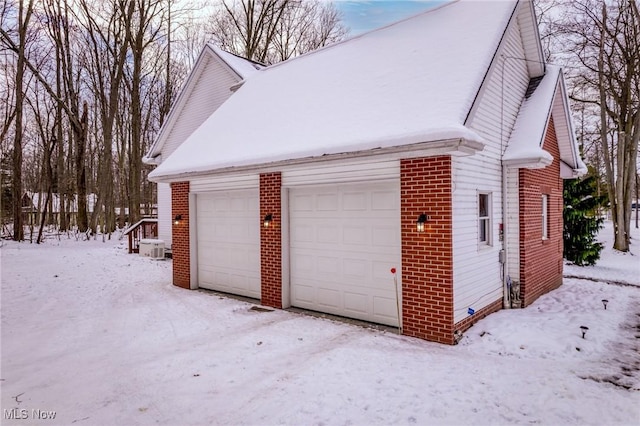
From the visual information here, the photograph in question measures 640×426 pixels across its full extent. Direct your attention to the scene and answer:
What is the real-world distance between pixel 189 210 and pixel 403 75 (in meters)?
6.26

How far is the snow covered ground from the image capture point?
12.6ft

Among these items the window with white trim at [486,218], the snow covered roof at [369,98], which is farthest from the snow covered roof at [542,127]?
the snow covered roof at [369,98]

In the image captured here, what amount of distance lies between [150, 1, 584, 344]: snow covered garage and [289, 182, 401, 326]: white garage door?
25mm

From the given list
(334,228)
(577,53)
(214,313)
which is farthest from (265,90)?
(577,53)

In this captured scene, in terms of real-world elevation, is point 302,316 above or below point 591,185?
below

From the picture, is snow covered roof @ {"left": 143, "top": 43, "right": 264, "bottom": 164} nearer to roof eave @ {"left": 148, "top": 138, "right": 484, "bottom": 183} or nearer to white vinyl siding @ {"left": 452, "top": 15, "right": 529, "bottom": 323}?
roof eave @ {"left": 148, "top": 138, "right": 484, "bottom": 183}

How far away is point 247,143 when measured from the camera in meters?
8.51

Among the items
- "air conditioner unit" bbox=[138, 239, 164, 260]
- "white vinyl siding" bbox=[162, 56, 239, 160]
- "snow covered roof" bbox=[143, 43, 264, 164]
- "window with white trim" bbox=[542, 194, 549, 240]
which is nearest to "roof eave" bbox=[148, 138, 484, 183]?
"window with white trim" bbox=[542, 194, 549, 240]

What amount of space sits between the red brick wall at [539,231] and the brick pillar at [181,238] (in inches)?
316

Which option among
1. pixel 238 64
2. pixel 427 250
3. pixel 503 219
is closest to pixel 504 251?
pixel 503 219

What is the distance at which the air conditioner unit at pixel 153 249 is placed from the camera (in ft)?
49.9

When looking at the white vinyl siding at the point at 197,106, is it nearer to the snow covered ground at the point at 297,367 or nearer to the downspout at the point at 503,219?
the snow covered ground at the point at 297,367

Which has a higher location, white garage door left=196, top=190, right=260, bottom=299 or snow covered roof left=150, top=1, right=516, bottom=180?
snow covered roof left=150, top=1, right=516, bottom=180

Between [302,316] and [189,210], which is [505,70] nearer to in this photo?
[302,316]
